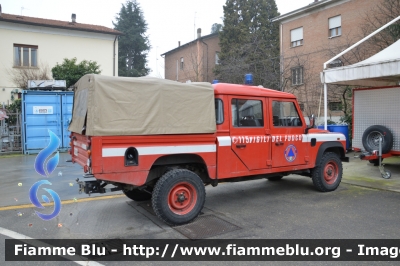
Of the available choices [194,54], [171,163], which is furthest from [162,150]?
[194,54]

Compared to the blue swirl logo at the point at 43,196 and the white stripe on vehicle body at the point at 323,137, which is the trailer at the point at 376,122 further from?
the blue swirl logo at the point at 43,196

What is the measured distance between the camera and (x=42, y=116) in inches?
541

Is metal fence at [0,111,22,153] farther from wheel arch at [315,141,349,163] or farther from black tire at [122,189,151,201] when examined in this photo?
wheel arch at [315,141,349,163]

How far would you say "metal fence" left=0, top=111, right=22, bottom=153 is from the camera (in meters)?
13.7

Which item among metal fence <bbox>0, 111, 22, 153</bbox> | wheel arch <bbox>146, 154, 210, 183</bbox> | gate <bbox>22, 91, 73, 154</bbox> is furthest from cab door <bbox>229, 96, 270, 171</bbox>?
metal fence <bbox>0, 111, 22, 153</bbox>

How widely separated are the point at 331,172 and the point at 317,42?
58.7 ft

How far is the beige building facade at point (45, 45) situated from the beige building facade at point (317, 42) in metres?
13.6

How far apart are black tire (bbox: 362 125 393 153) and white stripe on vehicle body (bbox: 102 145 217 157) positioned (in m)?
5.98

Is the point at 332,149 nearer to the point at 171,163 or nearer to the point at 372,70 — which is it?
the point at 372,70

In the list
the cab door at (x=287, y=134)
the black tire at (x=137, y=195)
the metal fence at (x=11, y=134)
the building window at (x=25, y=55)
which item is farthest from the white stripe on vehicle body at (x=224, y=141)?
the building window at (x=25, y=55)

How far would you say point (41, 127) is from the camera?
13.8 meters

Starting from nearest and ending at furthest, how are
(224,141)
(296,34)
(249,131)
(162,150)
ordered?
(162,150)
(224,141)
(249,131)
(296,34)

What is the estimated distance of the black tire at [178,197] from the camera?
470 cm

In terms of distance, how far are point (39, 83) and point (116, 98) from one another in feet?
37.7
